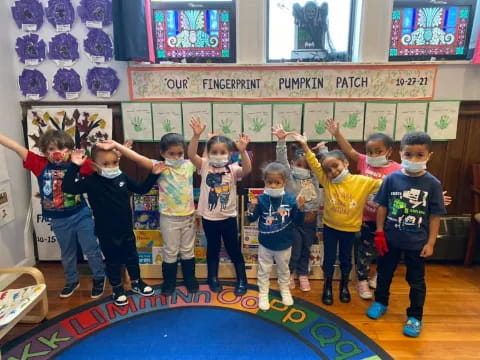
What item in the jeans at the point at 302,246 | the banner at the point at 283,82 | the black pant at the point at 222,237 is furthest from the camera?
the banner at the point at 283,82

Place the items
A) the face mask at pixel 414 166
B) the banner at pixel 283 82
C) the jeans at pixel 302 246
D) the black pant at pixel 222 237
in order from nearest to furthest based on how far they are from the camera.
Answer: the face mask at pixel 414 166, the black pant at pixel 222 237, the jeans at pixel 302 246, the banner at pixel 283 82

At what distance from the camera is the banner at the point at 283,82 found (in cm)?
269

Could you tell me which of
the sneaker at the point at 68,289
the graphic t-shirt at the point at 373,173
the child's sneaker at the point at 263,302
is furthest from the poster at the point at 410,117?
the sneaker at the point at 68,289

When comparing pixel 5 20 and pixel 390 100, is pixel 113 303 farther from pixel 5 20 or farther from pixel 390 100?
pixel 390 100

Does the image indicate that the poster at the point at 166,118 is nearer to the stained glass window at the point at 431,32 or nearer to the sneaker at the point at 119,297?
the sneaker at the point at 119,297

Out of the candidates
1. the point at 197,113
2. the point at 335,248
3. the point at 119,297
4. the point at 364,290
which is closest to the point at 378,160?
the point at 335,248

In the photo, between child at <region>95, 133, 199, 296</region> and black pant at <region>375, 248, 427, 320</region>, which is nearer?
black pant at <region>375, 248, 427, 320</region>

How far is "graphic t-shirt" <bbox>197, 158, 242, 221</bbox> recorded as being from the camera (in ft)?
7.80

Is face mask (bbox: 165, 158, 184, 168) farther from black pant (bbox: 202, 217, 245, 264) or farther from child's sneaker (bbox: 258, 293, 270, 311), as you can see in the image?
child's sneaker (bbox: 258, 293, 270, 311)

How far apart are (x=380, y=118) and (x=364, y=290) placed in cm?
127

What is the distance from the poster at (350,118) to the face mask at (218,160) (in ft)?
3.26

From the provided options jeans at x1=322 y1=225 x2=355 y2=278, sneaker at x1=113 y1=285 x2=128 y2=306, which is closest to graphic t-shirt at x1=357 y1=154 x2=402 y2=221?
jeans at x1=322 y1=225 x2=355 y2=278

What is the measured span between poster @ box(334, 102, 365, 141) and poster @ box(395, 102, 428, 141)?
276 mm

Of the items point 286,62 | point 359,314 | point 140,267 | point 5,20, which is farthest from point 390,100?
point 5,20
